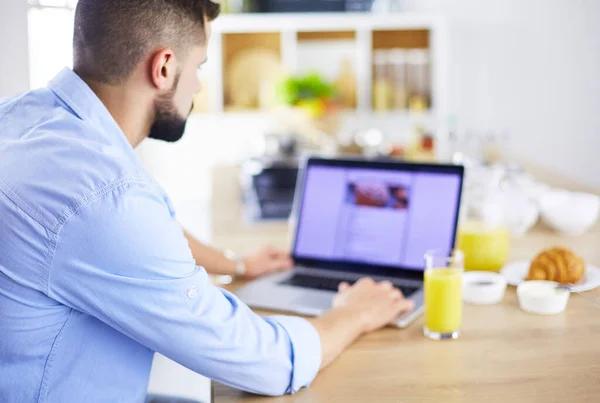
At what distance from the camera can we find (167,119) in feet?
4.11

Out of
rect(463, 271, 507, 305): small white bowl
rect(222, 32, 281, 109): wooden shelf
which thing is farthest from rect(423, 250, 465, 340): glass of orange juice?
rect(222, 32, 281, 109): wooden shelf

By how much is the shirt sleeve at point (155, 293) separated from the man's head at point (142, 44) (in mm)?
253

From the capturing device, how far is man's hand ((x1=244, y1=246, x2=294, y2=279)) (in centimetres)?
164

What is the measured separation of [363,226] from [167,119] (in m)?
0.54

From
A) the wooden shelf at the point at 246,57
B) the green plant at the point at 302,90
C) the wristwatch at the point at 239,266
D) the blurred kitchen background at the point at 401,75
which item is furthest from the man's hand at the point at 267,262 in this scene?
the wooden shelf at the point at 246,57

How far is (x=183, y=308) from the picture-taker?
0.99 m

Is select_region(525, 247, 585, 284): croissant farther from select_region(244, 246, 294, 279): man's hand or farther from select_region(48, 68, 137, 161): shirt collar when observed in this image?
select_region(48, 68, 137, 161): shirt collar

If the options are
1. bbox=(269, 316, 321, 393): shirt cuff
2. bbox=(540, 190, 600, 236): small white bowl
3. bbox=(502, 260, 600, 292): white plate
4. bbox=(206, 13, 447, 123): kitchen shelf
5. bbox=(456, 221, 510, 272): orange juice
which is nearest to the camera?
bbox=(269, 316, 321, 393): shirt cuff

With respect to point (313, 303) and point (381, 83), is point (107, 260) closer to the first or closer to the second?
point (313, 303)

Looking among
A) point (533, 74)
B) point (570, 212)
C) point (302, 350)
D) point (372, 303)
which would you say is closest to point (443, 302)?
point (372, 303)

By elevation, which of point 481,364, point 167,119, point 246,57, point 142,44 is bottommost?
point 481,364

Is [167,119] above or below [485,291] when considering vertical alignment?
above

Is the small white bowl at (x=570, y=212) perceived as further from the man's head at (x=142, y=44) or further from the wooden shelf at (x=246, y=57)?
the wooden shelf at (x=246, y=57)

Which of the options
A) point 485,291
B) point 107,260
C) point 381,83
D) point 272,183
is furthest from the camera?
point 381,83
